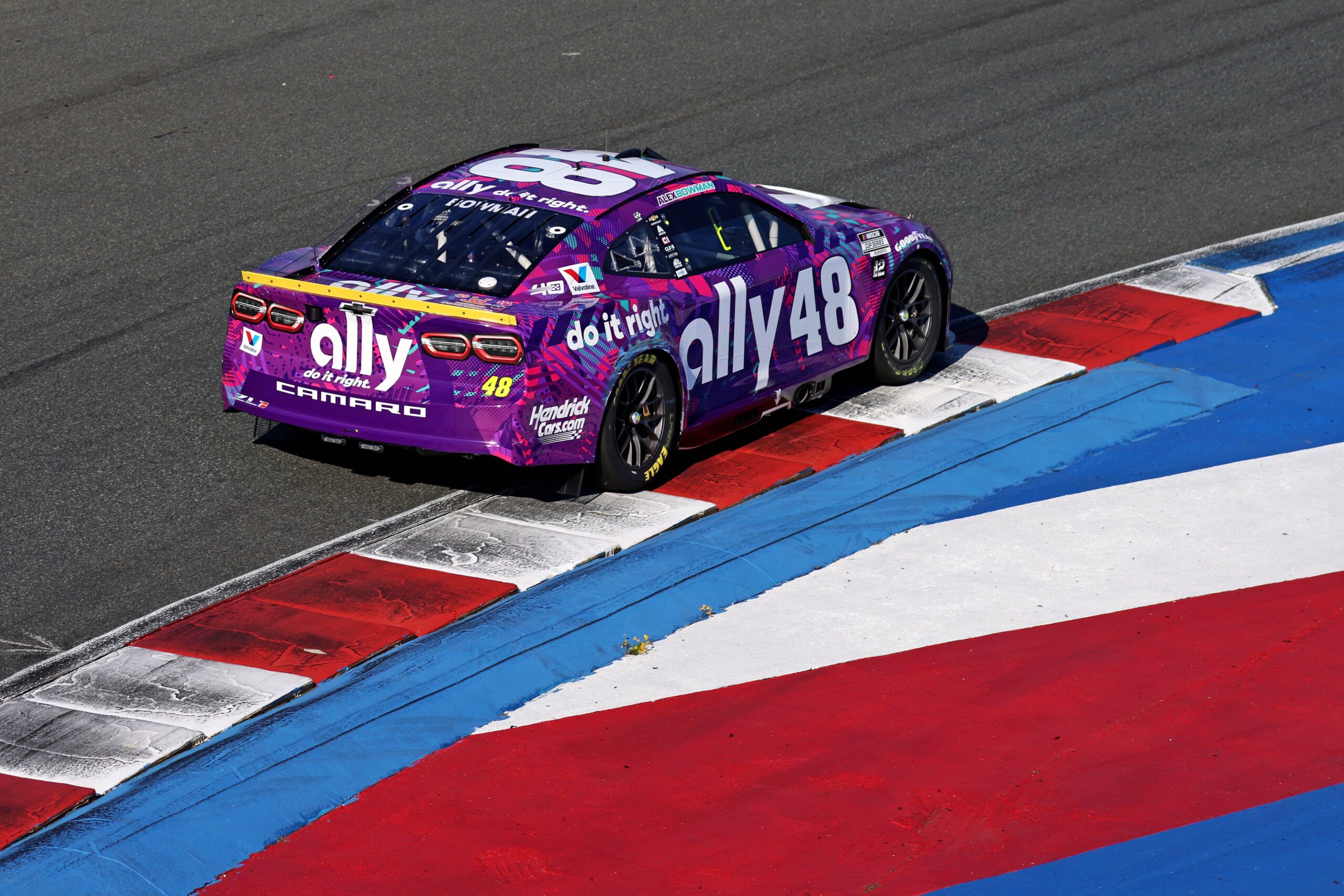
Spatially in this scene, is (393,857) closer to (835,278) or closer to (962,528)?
(962,528)

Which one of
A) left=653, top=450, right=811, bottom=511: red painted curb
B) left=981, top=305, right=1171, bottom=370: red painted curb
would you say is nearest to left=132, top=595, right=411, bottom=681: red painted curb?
left=653, top=450, right=811, bottom=511: red painted curb

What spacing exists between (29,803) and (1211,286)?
28.0ft

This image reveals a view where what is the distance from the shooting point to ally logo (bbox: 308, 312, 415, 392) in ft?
24.2

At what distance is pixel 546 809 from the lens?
555 centimetres

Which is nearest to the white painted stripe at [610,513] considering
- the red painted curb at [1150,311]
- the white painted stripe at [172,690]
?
the white painted stripe at [172,690]

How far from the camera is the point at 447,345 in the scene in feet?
23.9

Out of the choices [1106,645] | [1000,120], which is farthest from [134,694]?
[1000,120]

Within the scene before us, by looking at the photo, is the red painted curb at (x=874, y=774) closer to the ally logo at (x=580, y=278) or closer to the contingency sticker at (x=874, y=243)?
the ally logo at (x=580, y=278)

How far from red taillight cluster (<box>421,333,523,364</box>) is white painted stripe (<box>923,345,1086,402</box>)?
11.1 feet

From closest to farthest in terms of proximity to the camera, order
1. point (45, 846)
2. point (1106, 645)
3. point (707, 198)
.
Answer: point (45, 846) < point (1106, 645) < point (707, 198)

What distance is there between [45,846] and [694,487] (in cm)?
378

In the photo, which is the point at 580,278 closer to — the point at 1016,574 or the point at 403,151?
the point at 1016,574

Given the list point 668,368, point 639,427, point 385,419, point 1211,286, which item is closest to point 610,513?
point 639,427

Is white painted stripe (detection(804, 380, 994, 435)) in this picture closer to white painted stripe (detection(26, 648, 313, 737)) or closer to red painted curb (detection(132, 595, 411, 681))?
red painted curb (detection(132, 595, 411, 681))
